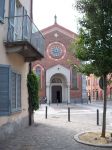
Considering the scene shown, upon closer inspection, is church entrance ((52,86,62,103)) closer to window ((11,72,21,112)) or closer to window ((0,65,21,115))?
window ((11,72,21,112))

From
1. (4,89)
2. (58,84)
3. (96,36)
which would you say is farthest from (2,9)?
(58,84)

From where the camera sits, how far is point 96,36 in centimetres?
1359

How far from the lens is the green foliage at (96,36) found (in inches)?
526

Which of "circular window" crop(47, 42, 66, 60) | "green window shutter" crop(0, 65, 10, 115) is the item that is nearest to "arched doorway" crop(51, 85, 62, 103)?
"circular window" crop(47, 42, 66, 60)

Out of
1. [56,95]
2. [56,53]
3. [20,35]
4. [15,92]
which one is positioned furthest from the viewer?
[56,95]

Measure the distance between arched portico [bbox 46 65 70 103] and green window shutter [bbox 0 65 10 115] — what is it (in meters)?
43.9

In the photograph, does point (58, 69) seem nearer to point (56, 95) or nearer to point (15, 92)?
point (56, 95)

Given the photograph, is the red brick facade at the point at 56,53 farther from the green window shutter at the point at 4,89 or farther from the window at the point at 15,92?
the green window shutter at the point at 4,89

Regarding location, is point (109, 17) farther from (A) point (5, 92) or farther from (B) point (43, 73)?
(B) point (43, 73)

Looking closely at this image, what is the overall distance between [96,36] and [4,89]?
13.1ft

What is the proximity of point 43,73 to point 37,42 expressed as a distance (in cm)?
4260

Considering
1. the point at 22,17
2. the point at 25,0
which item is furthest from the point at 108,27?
the point at 25,0

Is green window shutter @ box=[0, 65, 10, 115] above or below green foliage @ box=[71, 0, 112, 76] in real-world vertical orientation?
below

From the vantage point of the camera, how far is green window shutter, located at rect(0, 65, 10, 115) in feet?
44.2
